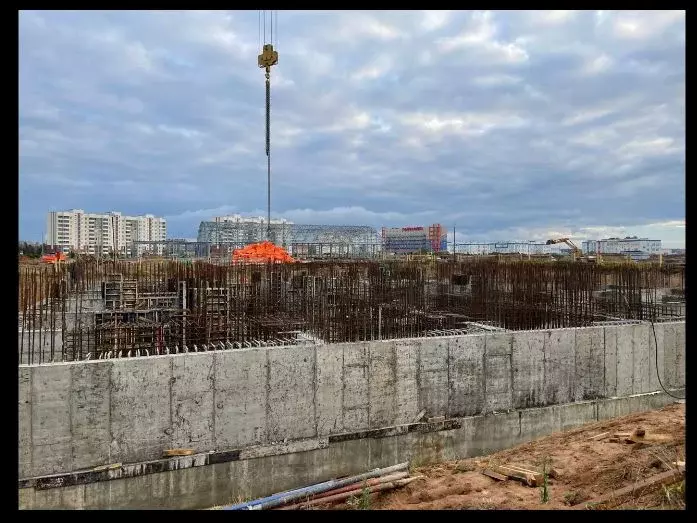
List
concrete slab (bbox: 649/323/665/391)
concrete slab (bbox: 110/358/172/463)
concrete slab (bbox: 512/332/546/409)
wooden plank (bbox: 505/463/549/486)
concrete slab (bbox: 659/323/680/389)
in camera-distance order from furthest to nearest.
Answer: concrete slab (bbox: 659/323/680/389), concrete slab (bbox: 649/323/665/391), concrete slab (bbox: 512/332/546/409), concrete slab (bbox: 110/358/172/463), wooden plank (bbox: 505/463/549/486)

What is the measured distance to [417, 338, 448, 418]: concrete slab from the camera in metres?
9.08

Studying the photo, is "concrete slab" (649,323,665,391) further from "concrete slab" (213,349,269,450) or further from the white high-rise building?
the white high-rise building

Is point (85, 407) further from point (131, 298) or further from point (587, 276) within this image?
point (587, 276)

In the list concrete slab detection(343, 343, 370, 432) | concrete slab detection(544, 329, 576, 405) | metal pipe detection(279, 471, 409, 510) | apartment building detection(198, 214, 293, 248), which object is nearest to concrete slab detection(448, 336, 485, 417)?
concrete slab detection(544, 329, 576, 405)

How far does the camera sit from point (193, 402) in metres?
7.59

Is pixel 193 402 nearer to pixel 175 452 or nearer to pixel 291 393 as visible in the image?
pixel 175 452

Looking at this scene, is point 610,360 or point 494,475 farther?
point 610,360

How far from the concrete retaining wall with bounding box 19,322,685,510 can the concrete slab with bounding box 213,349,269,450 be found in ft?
0.05

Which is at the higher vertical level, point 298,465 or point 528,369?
point 528,369

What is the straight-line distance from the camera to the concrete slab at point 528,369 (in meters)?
9.85

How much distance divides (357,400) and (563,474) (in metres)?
3.54

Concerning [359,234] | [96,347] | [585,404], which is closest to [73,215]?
[359,234]

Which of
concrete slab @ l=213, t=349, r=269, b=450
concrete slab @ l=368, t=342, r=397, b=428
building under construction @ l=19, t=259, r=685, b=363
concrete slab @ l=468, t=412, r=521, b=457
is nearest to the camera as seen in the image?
concrete slab @ l=213, t=349, r=269, b=450

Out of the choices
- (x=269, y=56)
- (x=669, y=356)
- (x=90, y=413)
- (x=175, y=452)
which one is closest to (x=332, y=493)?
(x=175, y=452)
